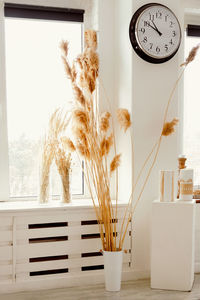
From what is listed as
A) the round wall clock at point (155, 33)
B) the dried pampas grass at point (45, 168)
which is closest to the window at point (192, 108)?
the round wall clock at point (155, 33)

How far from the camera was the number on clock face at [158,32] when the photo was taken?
8.85 ft

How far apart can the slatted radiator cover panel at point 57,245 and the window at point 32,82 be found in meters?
0.41

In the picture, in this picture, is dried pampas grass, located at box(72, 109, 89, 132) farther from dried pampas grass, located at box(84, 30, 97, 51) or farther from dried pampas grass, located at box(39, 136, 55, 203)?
dried pampas grass, located at box(84, 30, 97, 51)

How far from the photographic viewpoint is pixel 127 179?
2.84 metres

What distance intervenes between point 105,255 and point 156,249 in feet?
1.21

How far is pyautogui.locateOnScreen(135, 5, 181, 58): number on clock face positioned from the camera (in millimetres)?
2697

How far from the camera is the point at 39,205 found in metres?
2.72

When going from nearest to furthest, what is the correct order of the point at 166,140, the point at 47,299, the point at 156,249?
the point at 47,299
the point at 156,249
the point at 166,140

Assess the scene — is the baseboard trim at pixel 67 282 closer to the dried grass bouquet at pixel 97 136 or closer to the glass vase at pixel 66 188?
the dried grass bouquet at pixel 97 136

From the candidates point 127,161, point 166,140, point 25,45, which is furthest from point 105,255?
point 25,45

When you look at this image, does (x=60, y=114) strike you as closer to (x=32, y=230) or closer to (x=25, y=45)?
(x=25, y=45)

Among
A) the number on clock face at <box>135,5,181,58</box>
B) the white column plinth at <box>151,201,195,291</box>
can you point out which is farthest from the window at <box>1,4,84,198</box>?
the white column plinth at <box>151,201,195,291</box>

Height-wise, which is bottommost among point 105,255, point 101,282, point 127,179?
point 101,282

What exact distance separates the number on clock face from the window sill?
119 centimetres
